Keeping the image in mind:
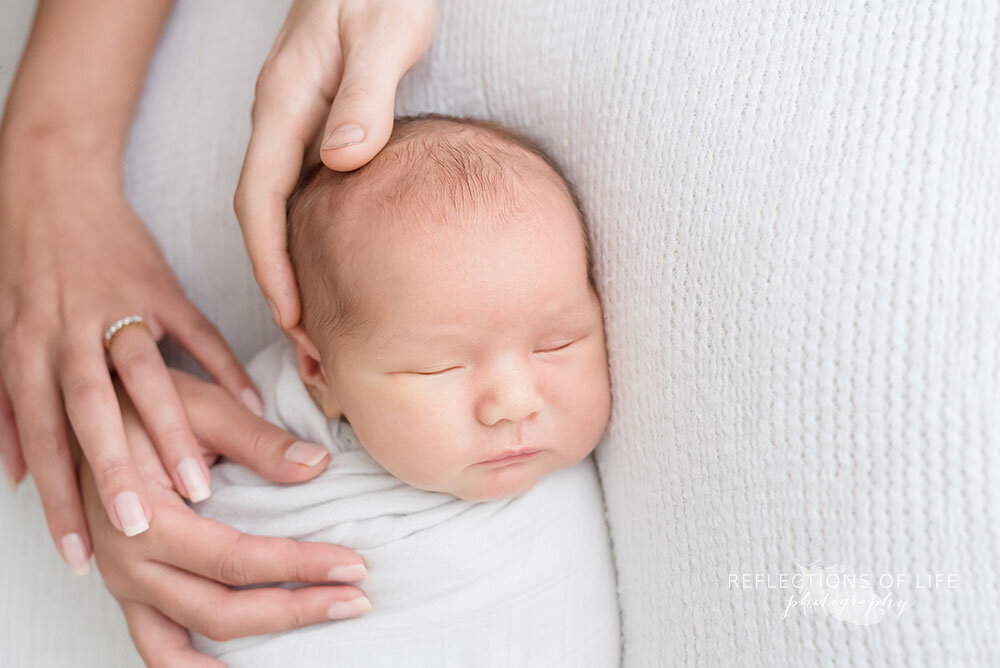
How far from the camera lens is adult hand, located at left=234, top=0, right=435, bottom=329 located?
918 mm

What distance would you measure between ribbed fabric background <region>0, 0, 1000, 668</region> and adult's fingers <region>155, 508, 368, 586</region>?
300 millimetres

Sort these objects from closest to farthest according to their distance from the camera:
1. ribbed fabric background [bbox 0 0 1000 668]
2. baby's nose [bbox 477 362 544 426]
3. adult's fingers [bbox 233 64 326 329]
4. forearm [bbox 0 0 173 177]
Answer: ribbed fabric background [bbox 0 0 1000 668] → baby's nose [bbox 477 362 544 426] → adult's fingers [bbox 233 64 326 329] → forearm [bbox 0 0 173 177]

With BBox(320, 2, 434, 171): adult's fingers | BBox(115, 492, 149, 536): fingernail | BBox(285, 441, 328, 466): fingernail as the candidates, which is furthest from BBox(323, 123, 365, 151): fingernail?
BBox(115, 492, 149, 536): fingernail

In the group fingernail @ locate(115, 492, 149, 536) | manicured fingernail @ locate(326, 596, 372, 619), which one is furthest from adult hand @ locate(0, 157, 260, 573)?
manicured fingernail @ locate(326, 596, 372, 619)

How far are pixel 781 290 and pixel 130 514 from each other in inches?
30.4

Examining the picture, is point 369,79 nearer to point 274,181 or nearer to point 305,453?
point 274,181

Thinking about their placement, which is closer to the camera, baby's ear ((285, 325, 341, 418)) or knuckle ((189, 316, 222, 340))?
baby's ear ((285, 325, 341, 418))

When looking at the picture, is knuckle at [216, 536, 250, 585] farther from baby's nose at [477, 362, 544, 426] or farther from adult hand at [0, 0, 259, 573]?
baby's nose at [477, 362, 544, 426]

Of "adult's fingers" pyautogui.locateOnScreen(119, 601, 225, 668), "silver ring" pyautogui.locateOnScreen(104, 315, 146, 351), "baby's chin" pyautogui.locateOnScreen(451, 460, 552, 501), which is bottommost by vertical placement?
"adult's fingers" pyautogui.locateOnScreen(119, 601, 225, 668)

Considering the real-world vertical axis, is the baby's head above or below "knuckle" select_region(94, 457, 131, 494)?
above

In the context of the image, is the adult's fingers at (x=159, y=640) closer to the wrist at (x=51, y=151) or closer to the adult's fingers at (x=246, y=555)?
the adult's fingers at (x=246, y=555)

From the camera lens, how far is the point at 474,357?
35.6 inches

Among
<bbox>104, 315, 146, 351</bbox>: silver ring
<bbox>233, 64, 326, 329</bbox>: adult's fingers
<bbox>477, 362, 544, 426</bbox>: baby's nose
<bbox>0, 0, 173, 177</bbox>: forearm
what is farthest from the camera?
<bbox>0, 0, 173, 177</bbox>: forearm

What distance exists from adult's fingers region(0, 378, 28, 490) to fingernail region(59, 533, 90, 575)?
0.56 ft
